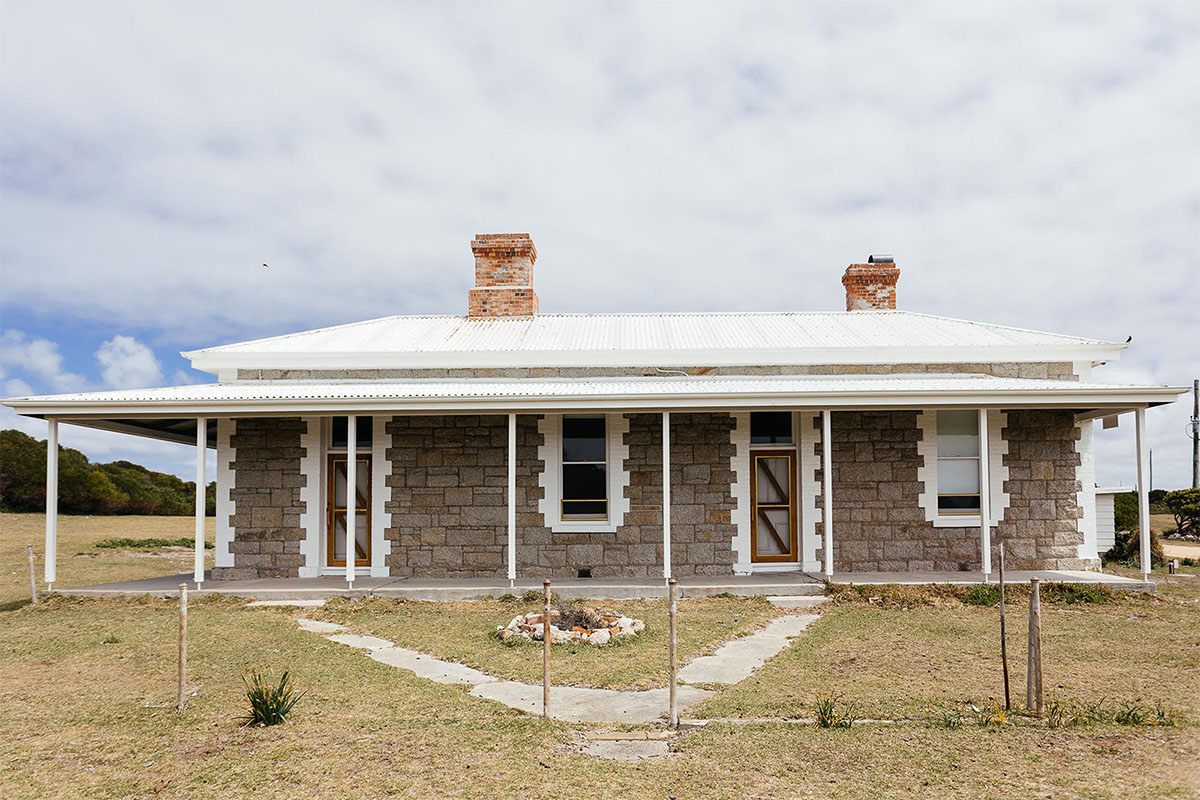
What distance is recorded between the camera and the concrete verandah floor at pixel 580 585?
1123cm

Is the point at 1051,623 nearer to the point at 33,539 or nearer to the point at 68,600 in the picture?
the point at 68,600

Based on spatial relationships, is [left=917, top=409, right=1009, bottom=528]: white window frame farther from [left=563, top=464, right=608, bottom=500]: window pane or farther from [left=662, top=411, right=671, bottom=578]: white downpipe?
[left=563, top=464, right=608, bottom=500]: window pane

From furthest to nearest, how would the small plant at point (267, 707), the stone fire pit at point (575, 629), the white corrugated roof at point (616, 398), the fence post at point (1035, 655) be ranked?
the white corrugated roof at point (616, 398) → the stone fire pit at point (575, 629) → the small plant at point (267, 707) → the fence post at point (1035, 655)

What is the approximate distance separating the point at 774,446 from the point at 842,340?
10.1 feet

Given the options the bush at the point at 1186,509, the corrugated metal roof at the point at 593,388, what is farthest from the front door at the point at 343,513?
the bush at the point at 1186,509

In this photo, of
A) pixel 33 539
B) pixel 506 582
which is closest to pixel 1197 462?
pixel 506 582

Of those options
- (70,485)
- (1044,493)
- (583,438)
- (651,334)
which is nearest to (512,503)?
(583,438)

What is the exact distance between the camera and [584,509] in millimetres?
12633

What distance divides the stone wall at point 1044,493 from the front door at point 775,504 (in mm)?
3016

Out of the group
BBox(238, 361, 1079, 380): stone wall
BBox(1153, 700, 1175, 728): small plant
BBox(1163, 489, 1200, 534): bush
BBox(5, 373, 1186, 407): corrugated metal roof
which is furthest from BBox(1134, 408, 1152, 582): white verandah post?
BBox(1163, 489, 1200, 534): bush

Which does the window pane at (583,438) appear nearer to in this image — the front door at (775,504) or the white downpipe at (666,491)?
the white downpipe at (666,491)

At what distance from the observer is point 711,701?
6.51 m

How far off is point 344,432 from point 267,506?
5.05 feet

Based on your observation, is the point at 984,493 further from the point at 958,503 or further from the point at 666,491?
the point at 666,491
